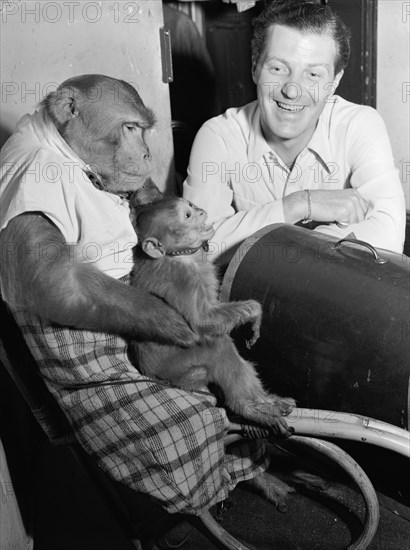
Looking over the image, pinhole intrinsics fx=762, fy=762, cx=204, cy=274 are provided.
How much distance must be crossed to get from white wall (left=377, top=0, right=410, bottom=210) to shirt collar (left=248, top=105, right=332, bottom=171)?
1.03m

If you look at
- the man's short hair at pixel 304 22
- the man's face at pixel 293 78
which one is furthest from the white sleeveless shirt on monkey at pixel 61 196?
the man's short hair at pixel 304 22

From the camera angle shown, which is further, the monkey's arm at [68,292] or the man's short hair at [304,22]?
the man's short hair at [304,22]

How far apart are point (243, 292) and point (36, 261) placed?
545 mm

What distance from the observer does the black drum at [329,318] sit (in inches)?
60.3

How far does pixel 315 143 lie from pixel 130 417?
103cm

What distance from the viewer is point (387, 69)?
312 centimetres

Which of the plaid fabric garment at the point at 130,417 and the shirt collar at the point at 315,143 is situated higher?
the shirt collar at the point at 315,143

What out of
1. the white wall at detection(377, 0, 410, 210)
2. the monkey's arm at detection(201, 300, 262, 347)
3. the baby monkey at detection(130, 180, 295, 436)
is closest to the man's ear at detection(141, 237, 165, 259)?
the baby monkey at detection(130, 180, 295, 436)


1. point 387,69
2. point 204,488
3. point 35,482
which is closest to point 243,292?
point 204,488

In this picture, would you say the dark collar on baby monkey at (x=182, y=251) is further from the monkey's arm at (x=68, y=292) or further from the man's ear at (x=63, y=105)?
the man's ear at (x=63, y=105)

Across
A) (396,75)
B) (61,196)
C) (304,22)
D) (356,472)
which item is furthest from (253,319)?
(396,75)

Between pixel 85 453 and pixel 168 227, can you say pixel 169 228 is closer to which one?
pixel 168 227

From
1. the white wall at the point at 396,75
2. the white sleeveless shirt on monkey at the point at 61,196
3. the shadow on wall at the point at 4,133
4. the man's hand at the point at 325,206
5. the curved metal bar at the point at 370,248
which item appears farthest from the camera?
the white wall at the point at 396,75

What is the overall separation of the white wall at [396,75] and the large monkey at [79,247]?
5.97 feet
